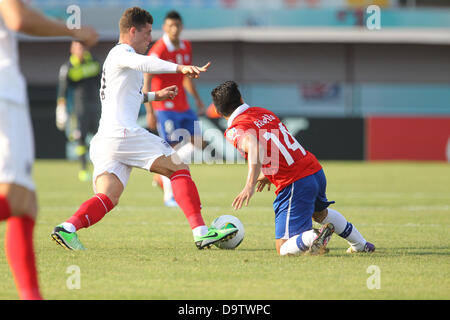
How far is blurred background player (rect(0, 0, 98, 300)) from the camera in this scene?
388cm

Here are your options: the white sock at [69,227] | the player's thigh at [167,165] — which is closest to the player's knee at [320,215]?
the player's thigh at [167,165]

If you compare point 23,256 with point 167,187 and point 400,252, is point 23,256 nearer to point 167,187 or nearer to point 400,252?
point 400,252

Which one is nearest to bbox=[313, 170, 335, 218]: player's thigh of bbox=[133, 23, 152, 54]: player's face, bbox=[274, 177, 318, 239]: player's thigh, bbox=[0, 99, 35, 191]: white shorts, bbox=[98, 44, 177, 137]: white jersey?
bbox=[274, 177, 318, 239]: player's thigh

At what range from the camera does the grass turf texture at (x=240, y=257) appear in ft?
16.0

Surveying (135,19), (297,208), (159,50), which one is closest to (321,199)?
(297,208)

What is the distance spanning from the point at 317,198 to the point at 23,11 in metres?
3.36

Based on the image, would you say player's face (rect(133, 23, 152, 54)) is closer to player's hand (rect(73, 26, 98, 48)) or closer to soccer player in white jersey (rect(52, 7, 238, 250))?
soccer player in white jersey (rect(52, 7, 238, 250))

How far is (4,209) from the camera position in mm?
4008

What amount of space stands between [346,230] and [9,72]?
338 centimetres

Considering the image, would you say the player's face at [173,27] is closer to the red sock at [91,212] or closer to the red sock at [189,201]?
the red sock at [189,201]

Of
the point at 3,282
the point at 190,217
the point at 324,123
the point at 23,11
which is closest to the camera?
the point at 23,11
